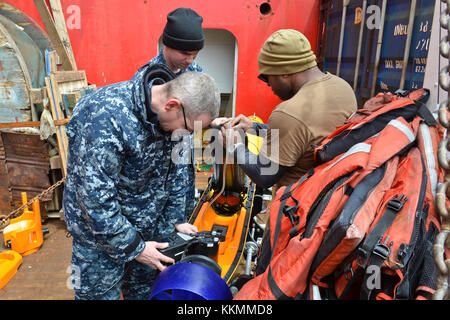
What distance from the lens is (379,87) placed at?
4.11m

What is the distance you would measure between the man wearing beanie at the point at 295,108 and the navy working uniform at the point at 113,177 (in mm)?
637

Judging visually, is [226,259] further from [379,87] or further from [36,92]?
[36,92]

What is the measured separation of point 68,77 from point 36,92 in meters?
0.47

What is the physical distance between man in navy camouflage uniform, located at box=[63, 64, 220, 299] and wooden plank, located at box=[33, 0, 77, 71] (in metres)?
3.37

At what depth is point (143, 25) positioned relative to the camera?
5609 millimetres

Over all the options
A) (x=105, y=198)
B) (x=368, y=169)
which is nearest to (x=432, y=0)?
(x=368, y=169)

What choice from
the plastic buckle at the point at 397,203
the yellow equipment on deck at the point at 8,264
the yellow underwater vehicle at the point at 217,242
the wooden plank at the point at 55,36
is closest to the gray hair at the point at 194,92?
the yellow underwater vehicle at the point at 217,242

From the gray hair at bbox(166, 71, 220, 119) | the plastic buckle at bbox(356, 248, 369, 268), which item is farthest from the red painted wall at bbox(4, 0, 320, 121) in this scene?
the plastic buckle at bbox(356, 248, 369, 268)

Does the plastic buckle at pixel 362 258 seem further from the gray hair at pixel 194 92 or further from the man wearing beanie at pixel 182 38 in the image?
the man wearing beanie at pixel 182 38

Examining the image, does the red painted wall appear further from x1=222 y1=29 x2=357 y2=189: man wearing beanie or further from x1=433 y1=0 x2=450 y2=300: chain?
x1=433 y1=0 x2=450 y2=300: chain

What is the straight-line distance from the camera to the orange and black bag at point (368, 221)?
3.17 feet

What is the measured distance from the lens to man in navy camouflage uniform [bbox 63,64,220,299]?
162 cm

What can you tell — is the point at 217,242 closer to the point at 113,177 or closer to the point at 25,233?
the point at 113,177
